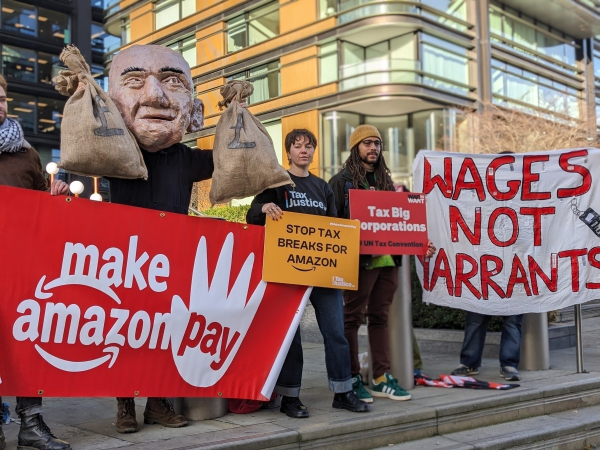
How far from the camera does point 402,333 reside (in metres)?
5.33

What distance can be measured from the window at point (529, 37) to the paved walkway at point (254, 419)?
2677cm

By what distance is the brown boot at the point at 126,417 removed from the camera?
3.89 metres

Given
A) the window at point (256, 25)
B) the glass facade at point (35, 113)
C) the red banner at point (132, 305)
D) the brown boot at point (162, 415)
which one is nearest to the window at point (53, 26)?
the glass facade at point (35, 113)

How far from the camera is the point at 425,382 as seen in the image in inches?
216

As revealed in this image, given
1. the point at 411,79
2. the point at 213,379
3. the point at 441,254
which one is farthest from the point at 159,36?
the point at 213,379

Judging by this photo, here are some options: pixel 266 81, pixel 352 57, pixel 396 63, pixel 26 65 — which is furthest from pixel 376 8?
pixel 26 65

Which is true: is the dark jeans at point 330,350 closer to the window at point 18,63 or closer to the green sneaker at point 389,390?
the green sneaker at point 389,390

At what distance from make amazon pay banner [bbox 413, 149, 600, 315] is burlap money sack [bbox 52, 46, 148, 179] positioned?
9.97 feet

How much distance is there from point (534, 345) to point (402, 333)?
1.69m

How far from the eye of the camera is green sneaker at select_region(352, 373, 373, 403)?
15.7 feet

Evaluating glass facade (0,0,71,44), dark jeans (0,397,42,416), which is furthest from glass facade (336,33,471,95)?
dark jeans (0,397,42,416)

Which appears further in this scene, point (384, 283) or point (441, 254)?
point (441, 254)

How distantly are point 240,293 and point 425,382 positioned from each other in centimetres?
208

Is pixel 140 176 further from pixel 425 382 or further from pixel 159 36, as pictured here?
pixel 159 36
